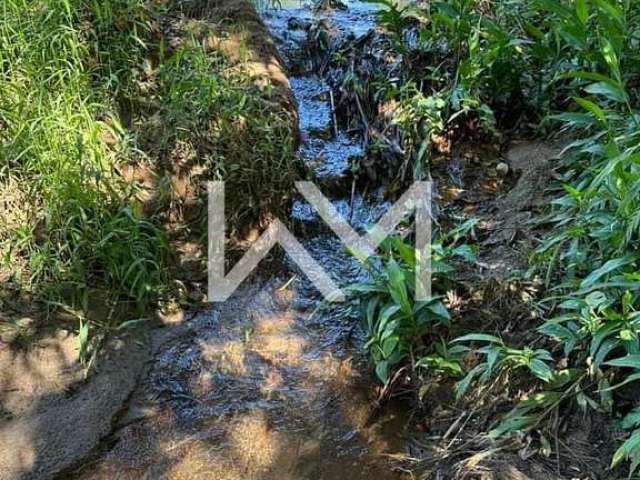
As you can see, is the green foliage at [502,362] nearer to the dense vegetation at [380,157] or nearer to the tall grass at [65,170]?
the dense vegetation at [380,157]

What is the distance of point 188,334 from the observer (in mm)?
2750

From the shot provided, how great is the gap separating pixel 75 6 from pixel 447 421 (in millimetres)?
2810

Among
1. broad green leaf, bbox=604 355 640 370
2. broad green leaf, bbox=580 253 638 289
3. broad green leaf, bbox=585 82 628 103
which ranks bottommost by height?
broad green leaf, bbox=604 355 640 370

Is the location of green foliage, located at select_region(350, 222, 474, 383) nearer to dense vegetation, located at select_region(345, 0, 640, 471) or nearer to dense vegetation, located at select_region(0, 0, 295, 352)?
dense vegetation, located at select_region(345, 0, 640, 471)

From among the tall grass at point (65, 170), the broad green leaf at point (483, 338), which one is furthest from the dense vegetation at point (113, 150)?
the broad green leaf at point (483, 338)

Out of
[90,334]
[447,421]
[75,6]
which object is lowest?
[447,421]

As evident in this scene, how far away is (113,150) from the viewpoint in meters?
3.02

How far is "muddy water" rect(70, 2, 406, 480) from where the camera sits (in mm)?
2201

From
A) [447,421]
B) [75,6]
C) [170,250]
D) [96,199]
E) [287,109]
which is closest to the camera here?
[447,421]

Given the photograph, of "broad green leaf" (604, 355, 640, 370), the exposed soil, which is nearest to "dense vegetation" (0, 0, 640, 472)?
"broad green leaf" (604, 355, 640, 370)

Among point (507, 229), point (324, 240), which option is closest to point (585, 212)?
point (507, 229)

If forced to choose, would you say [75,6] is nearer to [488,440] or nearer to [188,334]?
[188,334]

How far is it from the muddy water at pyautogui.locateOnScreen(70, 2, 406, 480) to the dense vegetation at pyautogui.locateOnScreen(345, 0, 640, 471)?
242mm

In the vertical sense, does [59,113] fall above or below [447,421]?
above
